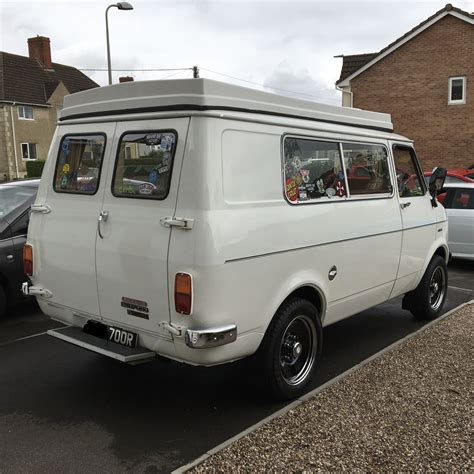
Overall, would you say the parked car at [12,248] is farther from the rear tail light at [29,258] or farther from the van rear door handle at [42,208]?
the van rear door handle at [42,208]

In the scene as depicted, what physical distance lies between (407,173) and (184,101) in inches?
116

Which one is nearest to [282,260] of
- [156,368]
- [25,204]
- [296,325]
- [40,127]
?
[296,325]

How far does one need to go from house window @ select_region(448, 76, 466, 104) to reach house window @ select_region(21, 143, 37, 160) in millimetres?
28606

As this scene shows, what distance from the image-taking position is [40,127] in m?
38.2

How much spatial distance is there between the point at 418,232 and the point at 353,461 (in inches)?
116

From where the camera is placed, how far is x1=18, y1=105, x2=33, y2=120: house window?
36.7 m

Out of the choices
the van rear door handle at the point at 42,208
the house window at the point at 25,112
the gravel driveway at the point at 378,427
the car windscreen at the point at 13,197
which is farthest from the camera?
the house window at the point at 25,112

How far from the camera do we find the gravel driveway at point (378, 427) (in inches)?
120

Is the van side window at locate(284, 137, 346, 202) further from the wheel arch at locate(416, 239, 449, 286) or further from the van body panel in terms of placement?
the wheel arch at locate(416, 239, 449, 286)

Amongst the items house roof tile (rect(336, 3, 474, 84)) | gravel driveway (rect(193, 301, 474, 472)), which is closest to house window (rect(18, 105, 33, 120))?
house roof tile (rect(336, 3, 474, 84))

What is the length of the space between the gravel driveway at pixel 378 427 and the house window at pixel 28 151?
37260 mm

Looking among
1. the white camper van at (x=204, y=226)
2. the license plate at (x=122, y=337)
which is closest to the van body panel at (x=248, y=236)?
the white camper van at (x=204, y=226)

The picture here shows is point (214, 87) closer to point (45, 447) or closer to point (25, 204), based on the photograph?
point (45, 447)

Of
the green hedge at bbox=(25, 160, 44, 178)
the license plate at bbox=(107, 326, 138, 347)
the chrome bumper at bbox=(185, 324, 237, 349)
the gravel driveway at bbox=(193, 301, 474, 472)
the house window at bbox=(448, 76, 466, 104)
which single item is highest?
the house window at bbox=(448, 76, 466, 104)
